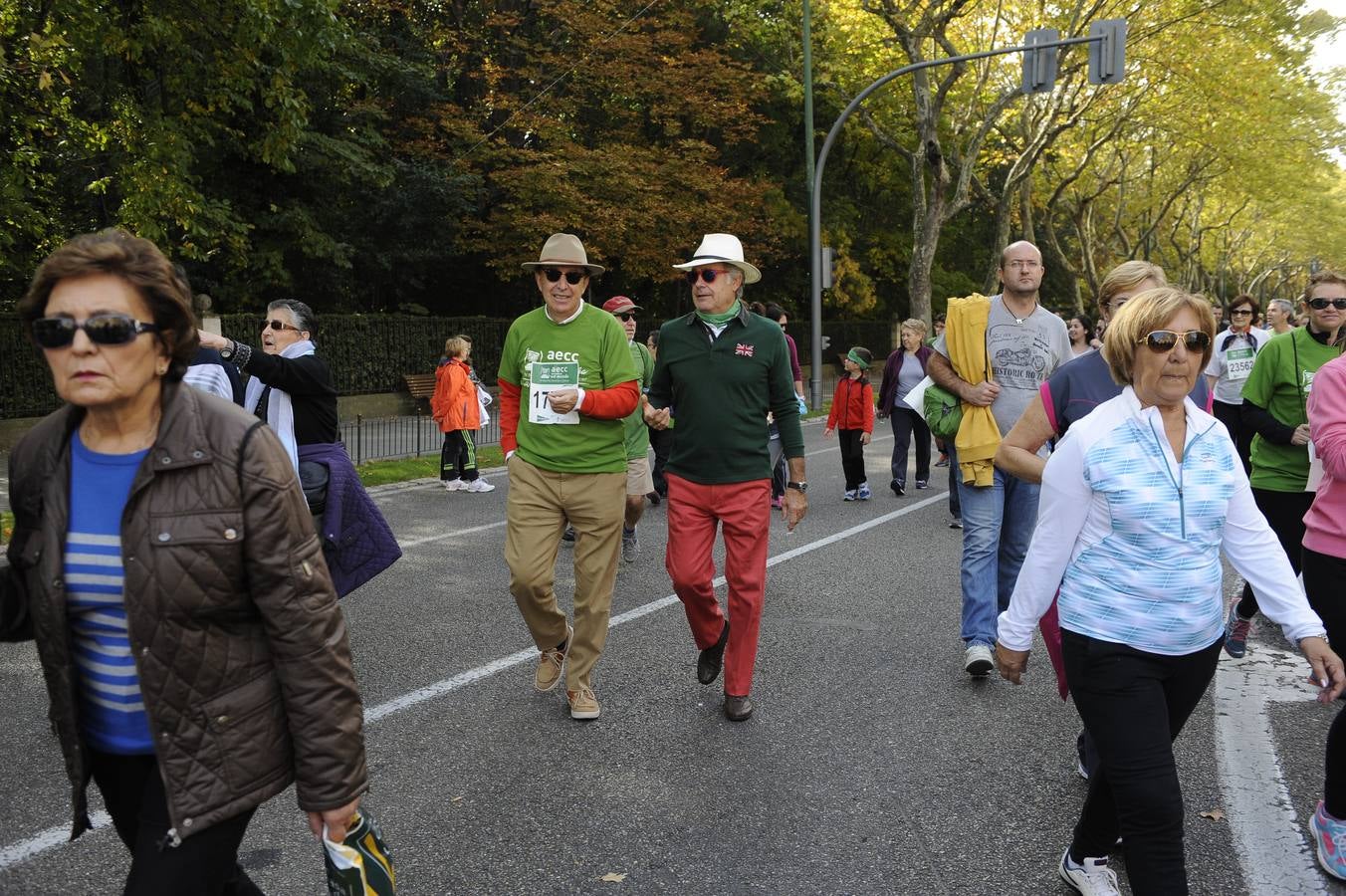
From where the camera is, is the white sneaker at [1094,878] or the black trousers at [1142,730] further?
the white sneaker at [1094,878]

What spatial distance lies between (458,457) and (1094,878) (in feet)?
34.0

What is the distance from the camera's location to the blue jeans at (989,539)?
546 centimetres

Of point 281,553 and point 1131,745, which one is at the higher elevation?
point 281,553

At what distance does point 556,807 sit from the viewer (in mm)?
3990

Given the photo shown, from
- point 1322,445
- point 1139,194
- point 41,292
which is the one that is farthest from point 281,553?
point 1139,194

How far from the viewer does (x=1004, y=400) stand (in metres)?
5.50

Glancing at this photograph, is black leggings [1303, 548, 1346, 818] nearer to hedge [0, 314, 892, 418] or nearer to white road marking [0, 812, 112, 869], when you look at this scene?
white road marking [0, 812, 112, 869]

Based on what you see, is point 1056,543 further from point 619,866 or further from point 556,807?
point 556,807

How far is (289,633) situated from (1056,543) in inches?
73.2

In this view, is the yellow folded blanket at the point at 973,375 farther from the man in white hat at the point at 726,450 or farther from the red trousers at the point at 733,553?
the red trousers at the point at 733,553

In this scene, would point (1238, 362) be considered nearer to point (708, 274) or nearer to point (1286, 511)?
point (1286, 511)

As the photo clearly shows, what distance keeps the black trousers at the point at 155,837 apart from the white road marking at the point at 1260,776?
109 inches

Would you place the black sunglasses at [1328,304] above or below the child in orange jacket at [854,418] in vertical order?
above

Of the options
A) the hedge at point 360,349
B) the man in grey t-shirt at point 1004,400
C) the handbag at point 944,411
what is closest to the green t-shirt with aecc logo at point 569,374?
the handbag at point 944,411
